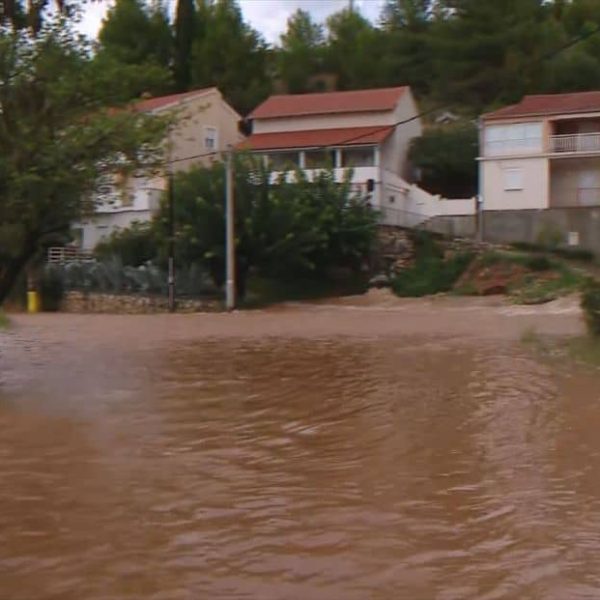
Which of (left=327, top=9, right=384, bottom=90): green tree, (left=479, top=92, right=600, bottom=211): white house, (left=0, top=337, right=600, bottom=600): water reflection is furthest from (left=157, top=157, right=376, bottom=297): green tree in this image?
(left=327, top=9, right=384, bottom=90): green tree

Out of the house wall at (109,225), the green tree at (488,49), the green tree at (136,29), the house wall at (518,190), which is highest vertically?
the green tree at (136,29)

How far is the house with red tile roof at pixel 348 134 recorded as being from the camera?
5285cm

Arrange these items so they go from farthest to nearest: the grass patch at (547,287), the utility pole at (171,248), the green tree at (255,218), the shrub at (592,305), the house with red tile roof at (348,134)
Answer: the house with red tile roof at (348,134) < the utility pole at (171,248) < the green tree at (255,218) < the grass patch at (547,287) < the shrub at (592,305)

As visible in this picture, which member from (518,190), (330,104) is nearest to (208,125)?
(330,104)

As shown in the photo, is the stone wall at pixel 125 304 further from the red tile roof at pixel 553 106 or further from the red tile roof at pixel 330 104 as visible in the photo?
the red tile roof at pixel 553 106

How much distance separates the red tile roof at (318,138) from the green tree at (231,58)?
11876mm

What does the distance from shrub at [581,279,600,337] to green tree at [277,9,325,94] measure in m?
54.6

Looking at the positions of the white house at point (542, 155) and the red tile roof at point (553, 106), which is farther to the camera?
the white house at point (542, 155)

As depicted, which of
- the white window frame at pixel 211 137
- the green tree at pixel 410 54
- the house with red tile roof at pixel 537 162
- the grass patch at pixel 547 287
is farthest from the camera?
the green tree at pixel 410 54

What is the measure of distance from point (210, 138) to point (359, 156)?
8289 millimetres

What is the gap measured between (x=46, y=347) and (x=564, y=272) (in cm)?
2318

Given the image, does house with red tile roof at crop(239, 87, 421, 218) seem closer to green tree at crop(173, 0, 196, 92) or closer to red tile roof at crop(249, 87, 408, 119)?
red tile roof at crop(249, 87, 408, 119)

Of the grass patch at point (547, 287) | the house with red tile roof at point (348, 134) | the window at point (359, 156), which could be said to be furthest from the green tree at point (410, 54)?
the grass patch at point (547, 287)

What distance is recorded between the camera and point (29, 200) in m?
16.5
